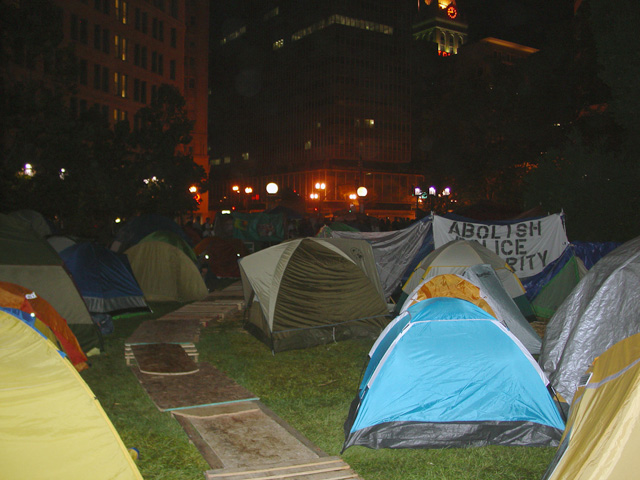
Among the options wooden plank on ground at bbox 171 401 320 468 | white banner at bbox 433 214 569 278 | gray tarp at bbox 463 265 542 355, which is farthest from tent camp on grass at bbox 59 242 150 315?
gray tarp at bbox 463 265 542 355

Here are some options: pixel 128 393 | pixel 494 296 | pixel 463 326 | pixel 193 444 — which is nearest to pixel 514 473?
pixel 463 326

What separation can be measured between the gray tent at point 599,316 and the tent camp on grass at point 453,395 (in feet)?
2.98

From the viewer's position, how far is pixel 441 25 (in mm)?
97938

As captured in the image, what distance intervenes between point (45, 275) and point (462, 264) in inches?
280

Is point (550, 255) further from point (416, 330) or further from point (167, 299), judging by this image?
point (167, 299)

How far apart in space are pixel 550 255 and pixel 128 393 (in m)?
9.31

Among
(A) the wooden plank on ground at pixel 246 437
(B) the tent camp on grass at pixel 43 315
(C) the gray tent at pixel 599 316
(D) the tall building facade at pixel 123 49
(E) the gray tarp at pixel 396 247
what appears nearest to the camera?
(A) the wooden plank on ground at pixel 246 437

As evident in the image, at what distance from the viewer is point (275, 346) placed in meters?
9.04

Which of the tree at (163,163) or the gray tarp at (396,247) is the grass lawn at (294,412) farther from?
the tree at (163,163)

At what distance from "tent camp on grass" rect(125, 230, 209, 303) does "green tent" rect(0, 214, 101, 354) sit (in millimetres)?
4996

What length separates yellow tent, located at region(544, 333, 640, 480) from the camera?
10.8 ft

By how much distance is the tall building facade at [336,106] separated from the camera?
239 ft

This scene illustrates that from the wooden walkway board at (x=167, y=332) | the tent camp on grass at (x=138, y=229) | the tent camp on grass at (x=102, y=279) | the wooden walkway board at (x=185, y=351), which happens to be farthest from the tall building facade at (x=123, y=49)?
the wooden walkway board at (x=185, y=351)

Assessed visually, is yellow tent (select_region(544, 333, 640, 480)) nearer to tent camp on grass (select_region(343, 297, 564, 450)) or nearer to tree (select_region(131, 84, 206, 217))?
tent camp on grass (select_region(343, 297, 564, 450))
